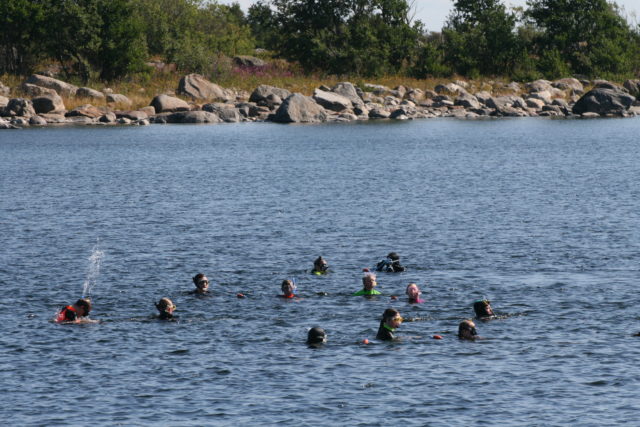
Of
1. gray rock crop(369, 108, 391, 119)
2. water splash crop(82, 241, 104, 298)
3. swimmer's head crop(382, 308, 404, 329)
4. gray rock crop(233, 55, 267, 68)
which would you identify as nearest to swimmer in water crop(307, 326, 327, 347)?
swimmer's head crop(382, 308, 404, 329)

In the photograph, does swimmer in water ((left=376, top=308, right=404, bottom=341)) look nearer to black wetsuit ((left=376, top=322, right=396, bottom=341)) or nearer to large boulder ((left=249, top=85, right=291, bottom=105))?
black wetsuit ((left=376, top=322, right=396, bottom=341))

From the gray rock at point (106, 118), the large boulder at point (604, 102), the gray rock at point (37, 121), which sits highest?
the large boulder at point (604, 102)

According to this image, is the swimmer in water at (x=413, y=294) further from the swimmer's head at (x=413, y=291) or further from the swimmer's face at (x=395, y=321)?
the swimmer's face at (x=395, y=321)

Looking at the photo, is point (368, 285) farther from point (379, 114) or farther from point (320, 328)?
point (379, 114)

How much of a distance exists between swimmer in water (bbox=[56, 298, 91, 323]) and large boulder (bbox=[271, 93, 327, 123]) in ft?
353

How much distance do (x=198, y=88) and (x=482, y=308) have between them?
121 meters

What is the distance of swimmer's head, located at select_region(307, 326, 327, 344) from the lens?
3478 centimetres

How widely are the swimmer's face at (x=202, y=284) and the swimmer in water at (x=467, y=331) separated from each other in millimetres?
11614

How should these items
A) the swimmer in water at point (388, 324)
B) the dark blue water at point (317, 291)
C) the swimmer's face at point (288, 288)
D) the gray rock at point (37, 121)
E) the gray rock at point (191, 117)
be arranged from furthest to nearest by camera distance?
the gray rock at point (191, 117) → the gray rock at point (37, 121) → the swimmer's face at point (288, 288) → the swimmer in water at point (388, 324) → the dark blue water at point (317, 291)

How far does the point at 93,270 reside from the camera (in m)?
47.7

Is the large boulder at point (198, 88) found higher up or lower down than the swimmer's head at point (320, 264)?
higher up

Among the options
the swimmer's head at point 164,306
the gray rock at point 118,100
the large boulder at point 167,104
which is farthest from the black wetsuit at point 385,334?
the gray rock at point 118,100

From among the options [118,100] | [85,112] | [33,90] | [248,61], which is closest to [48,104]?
[85,112]

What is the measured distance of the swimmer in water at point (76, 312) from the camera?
125 feet
